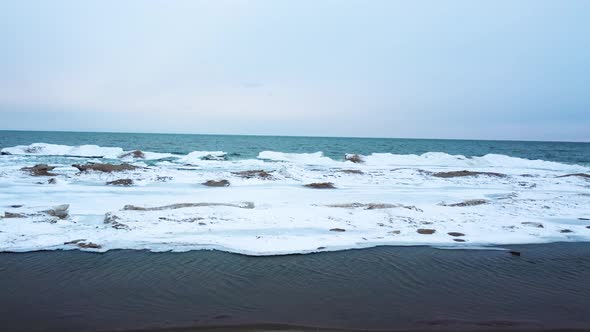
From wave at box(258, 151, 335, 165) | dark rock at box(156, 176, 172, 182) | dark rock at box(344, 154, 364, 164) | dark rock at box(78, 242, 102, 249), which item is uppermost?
dark rock at box(344, 154, 364, 164)

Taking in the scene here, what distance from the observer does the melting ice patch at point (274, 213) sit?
26.8ft

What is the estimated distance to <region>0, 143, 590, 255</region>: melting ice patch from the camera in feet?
26.8

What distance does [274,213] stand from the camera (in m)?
10.8

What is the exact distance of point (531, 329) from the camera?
4461 millimetres

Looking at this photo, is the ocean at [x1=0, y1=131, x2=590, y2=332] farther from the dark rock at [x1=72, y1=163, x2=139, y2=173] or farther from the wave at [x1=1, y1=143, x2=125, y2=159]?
the wave at [x1=1, y1=143, x2=125, y2=159]

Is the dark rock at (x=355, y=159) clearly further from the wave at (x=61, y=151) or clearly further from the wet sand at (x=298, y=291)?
the wet sand at (x=298, y=291)

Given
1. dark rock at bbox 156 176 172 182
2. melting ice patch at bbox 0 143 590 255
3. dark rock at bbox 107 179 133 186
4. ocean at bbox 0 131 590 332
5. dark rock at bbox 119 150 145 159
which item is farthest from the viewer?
dark rock at bbox 119 150 145 159

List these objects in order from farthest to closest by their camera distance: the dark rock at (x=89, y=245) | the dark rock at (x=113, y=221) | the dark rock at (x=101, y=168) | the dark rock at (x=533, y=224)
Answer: the dark rock at (x=101, y=168)
the dark rock at (x=533, y=224)
the dark rock at (x=113, y=221)
the dark rock at (x=89, y=245)

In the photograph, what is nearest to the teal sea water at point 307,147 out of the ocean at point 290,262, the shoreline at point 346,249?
the ocean at point 290,262

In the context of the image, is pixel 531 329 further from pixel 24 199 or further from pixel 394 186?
pixel 24 199

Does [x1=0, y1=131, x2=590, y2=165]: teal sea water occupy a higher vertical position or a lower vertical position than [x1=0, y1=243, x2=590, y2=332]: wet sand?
higher

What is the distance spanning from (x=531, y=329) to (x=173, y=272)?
5549 mm

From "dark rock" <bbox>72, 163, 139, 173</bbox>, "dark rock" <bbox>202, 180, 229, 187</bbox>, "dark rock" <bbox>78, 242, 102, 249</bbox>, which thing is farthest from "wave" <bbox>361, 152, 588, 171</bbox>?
"dark rock" <bbox>78, 242, 102, 249</bbox>

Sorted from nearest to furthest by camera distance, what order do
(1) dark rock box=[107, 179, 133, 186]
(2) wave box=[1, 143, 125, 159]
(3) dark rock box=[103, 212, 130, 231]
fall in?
1. (3) dark rock box=[103, 212, 130, 231]
2. (1) dark rock box=[107, 179, 133, 186]
3. (2) wave box=[1, 143, 125, 159]
